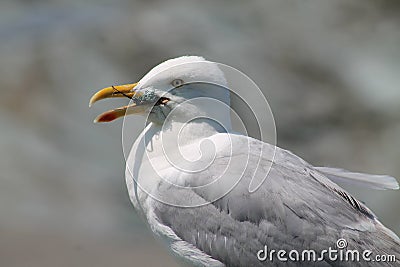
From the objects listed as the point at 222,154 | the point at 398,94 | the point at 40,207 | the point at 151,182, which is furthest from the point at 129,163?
the point at 398,94

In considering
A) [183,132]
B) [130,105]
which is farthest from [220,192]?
[130,105]

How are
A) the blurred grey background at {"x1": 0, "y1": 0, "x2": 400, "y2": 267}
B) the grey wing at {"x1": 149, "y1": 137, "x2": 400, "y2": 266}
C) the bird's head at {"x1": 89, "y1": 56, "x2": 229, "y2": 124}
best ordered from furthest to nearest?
the blurred grey background at {"x1": 0, "y1": 0, "x2": 400, "y2": 267}, the bird's head at {"x1": 89, "y1": 56, "x2": 229, "y2": 124}, the grey wing at {"x1": 149, "y1": 137, "x2": 400, "y2": 266}

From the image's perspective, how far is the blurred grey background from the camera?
799 cm

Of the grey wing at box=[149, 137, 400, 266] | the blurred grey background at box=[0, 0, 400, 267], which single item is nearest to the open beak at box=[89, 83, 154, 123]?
the grey wing at box=[149, 137, 400, 266]

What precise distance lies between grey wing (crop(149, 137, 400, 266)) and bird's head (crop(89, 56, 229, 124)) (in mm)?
346

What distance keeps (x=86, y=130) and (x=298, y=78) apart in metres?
2.46

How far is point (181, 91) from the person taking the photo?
4.08 meters

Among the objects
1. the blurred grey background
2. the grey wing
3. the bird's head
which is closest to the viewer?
the grey wing

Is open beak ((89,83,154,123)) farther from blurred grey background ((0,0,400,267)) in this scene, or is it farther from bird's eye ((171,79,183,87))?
blurred grey background ((0,0,400,267))

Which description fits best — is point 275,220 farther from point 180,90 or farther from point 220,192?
point 180,90

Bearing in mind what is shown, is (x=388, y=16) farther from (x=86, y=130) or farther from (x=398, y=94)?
(x=86, y=130)

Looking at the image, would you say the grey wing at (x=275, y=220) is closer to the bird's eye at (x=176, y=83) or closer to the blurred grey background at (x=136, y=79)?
the bird's eye at (x=176, y=83)

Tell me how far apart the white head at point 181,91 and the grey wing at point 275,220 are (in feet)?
1.08

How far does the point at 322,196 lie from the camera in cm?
388
